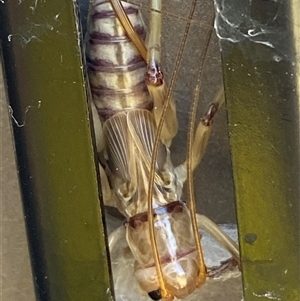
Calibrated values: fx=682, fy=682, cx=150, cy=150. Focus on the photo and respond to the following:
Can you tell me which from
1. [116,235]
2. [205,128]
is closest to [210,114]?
[205,128]

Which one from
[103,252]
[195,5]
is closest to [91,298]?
[103,252]

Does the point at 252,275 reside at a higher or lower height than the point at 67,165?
lower

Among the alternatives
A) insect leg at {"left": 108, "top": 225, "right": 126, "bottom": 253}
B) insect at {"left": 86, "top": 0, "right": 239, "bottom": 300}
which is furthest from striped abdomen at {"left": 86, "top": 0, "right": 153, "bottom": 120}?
insect leg at {"left": 108, "top": 225, "right": 126, "bottom": 253}

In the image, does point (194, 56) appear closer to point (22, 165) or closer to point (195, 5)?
point (195, 5)

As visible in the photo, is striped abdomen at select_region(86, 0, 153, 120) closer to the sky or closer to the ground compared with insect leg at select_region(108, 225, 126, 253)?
closer to the sky

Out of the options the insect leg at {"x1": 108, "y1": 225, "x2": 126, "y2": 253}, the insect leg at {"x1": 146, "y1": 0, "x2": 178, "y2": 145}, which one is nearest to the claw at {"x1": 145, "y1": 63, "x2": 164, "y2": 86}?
the insect leg at {"x1": 146, "y1": 0, "x2": 178, "y2": 145}

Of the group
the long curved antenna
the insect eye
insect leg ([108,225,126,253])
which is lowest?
the insect eye

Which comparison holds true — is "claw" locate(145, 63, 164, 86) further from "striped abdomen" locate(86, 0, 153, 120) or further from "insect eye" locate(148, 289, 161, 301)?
"insect eye" locate(148, 289, 161, 301)
